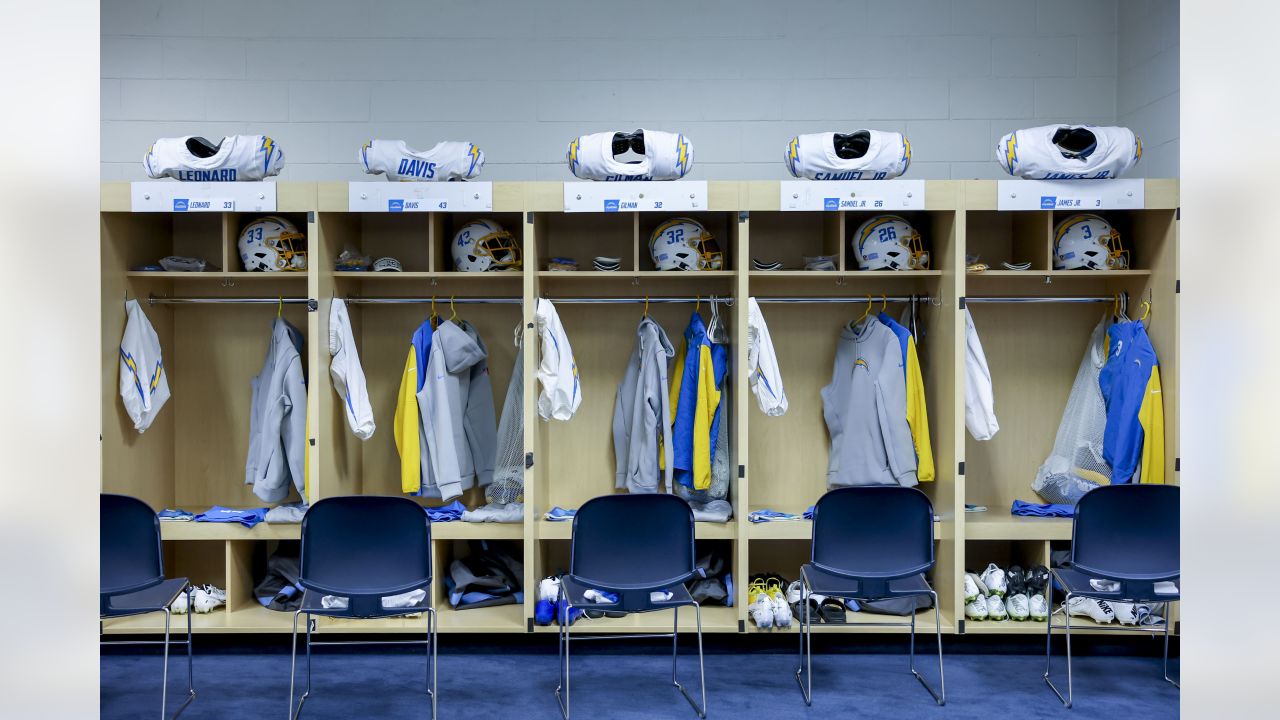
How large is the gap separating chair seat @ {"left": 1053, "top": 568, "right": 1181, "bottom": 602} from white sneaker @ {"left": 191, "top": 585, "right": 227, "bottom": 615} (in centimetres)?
373

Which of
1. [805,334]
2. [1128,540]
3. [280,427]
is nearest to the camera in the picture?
[1128,540]

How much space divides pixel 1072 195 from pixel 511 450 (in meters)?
2.84

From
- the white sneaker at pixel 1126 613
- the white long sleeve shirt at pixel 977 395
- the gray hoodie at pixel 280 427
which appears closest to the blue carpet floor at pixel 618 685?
the white sneaker at pixel 1126 613

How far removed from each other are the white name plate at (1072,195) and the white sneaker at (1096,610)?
1774mm

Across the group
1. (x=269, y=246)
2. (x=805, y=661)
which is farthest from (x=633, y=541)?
(x=269, y=246)

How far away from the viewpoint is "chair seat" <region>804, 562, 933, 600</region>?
3.46 m

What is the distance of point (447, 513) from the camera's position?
422 centimetres

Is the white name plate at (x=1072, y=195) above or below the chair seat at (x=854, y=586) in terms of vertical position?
above

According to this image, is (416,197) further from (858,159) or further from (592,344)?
(858,159)

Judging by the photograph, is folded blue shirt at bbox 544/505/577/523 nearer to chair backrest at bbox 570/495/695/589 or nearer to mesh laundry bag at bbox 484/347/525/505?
mesh laundry bag at bbox 484/347/525/505

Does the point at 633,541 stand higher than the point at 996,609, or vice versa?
the point at 633,541

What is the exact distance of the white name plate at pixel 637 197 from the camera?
13.1ft

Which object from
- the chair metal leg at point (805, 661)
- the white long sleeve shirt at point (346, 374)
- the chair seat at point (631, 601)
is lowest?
the chair metal leg at point (805, 661)

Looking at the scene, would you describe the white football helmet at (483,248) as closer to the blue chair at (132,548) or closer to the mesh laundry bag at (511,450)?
the mesh laundry bag at (511,450)
